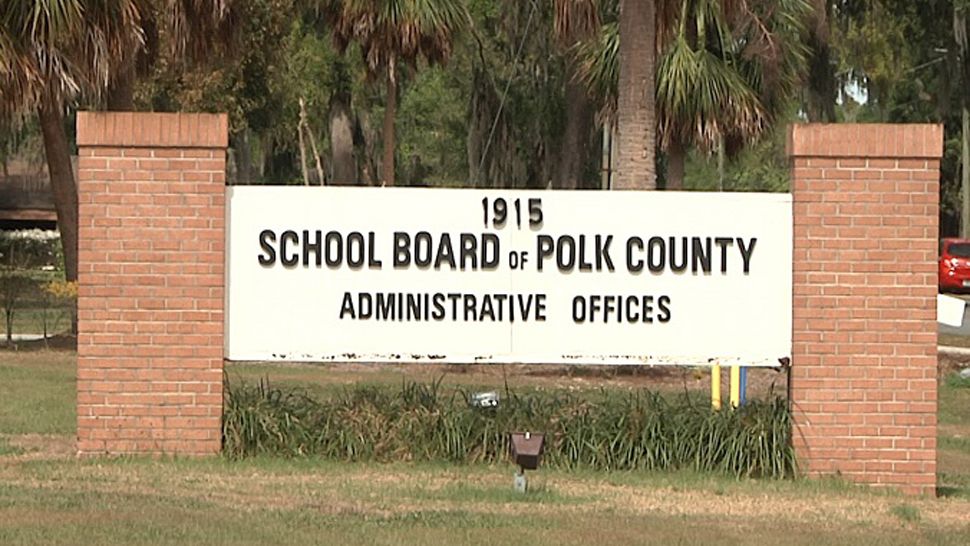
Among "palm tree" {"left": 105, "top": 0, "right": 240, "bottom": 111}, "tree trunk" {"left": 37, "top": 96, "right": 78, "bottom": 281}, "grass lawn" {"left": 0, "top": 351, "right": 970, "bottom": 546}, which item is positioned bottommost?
"grass lawn" {"left": 0, "top": 351, "right": 970, "bottom": 546}

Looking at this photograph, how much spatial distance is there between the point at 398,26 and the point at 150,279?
18.8 meters

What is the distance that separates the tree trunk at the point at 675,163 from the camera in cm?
2931

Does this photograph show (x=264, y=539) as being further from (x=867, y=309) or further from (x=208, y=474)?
(x=867, y=309)

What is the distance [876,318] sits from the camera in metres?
13.4

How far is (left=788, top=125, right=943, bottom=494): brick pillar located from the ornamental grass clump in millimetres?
447

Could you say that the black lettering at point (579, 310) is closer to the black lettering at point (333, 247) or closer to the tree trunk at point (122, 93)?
the black lettering at point (333, 247)

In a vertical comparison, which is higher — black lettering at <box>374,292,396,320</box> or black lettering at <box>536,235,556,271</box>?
black lettering at <box>536,235,556,271</box>

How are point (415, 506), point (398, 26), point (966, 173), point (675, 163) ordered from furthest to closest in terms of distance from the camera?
point (966, 173) < point (398, 26) < point (675, 163) < point (415, 506)

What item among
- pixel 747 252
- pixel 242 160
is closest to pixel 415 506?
pixel 747 252

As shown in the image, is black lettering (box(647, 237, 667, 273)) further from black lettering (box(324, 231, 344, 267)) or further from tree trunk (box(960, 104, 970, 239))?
tree trunk (box(960, 104, 970, 239))

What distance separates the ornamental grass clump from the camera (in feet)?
45.0

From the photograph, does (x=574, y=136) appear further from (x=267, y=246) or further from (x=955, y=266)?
(x=267, y=246)

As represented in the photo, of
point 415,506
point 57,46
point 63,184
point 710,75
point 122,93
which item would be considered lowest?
point 415,506

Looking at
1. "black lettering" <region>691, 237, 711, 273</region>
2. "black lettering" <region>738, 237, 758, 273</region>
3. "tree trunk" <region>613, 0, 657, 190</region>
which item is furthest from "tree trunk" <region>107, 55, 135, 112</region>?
"black lettering" <region>738, 237, 758, 273</region>
